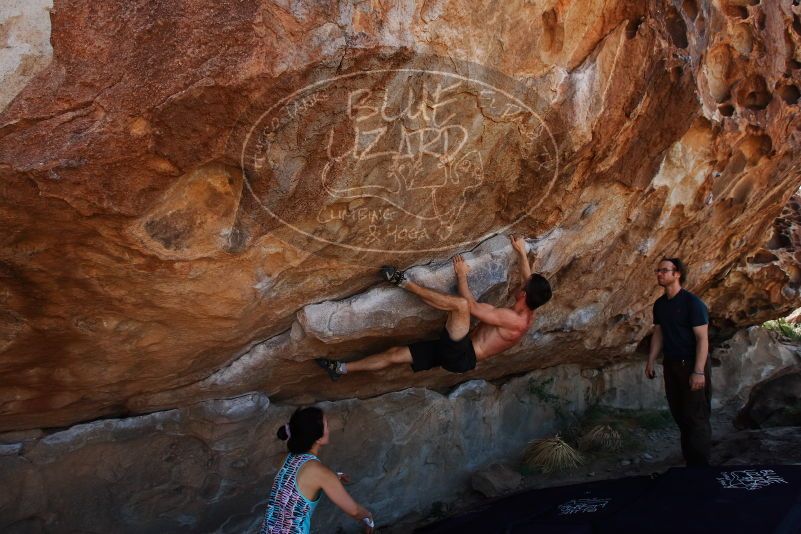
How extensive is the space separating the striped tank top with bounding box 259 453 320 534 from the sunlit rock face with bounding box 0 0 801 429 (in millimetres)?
872

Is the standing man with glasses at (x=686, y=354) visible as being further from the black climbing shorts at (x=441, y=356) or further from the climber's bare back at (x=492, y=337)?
the black climbing shorts at (x=441, y=356)

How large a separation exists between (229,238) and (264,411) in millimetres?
1637

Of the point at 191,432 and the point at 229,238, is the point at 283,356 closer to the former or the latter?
the point at 191,432

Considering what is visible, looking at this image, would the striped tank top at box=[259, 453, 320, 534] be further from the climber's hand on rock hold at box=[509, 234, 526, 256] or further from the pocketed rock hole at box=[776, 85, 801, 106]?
the pocketed rock hole at box=[776, 85, 801, 106]

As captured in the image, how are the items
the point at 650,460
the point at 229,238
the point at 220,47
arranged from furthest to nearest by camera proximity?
the point at 650,460 < the point at 229,238 < the point at 220,47

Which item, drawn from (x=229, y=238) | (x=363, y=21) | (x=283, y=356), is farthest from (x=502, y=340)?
(x=363, y=21)

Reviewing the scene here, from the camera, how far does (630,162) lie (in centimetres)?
385

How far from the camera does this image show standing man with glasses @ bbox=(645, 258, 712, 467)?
3912 mm
